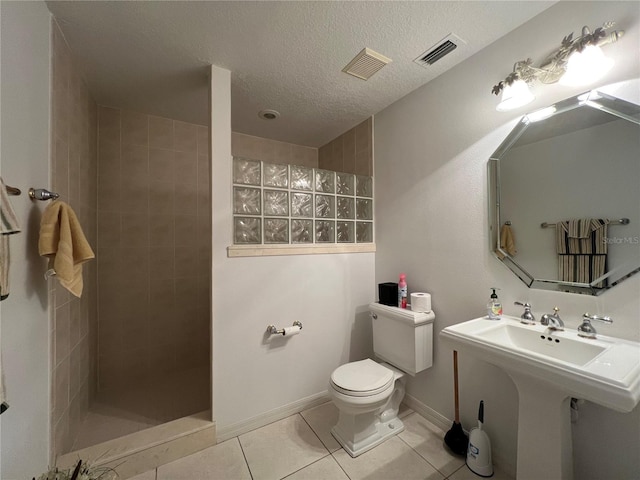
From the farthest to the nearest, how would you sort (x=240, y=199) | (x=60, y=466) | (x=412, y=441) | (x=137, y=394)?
1. (x=137, y=394)
2. (x=240, y=199)
3. (x=412, y=441)
4. (x=60, y=466)

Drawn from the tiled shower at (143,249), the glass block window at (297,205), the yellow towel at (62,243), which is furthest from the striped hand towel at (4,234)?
the glass block window at (297,205)

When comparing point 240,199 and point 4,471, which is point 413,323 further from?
point 4,471

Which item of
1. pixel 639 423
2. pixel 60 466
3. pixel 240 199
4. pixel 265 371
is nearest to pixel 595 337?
pixel 639 423

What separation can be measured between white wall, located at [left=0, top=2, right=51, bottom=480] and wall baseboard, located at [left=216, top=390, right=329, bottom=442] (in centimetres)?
81

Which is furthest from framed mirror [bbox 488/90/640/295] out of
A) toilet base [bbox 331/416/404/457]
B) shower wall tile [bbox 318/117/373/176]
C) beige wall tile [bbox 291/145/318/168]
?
beige wall tile [bbox 291/145/318/168]

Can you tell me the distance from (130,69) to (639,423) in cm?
305

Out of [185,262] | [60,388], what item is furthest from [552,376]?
[185,262]

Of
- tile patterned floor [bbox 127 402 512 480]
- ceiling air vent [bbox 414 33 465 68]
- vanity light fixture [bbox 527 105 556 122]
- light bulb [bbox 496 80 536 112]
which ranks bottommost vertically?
tile patterned floor [bbox 127 402 512 480]

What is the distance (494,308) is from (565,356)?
12.9 inches

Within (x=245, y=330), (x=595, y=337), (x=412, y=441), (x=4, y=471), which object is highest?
(x=595, y=337)

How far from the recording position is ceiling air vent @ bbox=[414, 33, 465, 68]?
142 centimetres

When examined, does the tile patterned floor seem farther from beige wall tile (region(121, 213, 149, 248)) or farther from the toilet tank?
beige wall tile (region(121, 213, 149, 248))

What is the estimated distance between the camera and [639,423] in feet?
3.29

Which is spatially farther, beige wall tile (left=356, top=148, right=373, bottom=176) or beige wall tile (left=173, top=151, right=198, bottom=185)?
beige wall tile (left=173, top=151, right=198, bottom=185)
